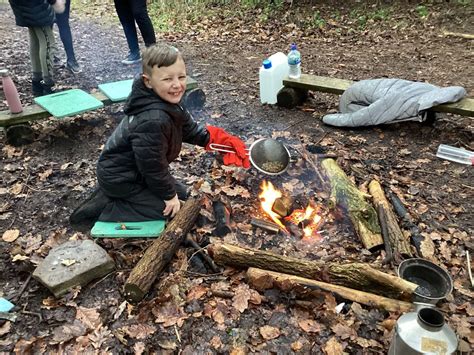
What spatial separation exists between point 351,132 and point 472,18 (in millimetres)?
6121

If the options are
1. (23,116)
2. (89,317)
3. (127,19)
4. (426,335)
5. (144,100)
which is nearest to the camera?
(426,335)

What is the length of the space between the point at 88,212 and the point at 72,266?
2.45 feet

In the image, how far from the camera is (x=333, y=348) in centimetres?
263

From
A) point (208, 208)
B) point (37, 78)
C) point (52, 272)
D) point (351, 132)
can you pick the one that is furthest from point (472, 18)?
point (52, 272)

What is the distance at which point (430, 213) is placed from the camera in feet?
12.5

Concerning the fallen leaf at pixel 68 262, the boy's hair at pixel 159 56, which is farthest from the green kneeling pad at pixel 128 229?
the boy's hair at pixel 159 56

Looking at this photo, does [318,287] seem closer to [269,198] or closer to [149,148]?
[269,198]

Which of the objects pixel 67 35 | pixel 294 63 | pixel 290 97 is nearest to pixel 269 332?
pixel 290 97

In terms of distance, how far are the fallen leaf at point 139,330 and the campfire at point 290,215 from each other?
4.86 ft

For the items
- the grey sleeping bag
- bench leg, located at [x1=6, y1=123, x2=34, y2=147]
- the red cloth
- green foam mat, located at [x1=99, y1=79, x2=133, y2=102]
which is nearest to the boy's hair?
the red cloth

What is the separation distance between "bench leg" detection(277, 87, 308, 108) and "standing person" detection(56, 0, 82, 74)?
388 cm

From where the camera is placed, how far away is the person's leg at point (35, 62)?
548 cm

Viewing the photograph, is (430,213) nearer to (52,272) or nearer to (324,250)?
(324,250)

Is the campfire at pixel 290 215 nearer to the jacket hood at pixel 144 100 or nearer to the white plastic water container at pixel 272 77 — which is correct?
the jacket hood at pixel 144 100
